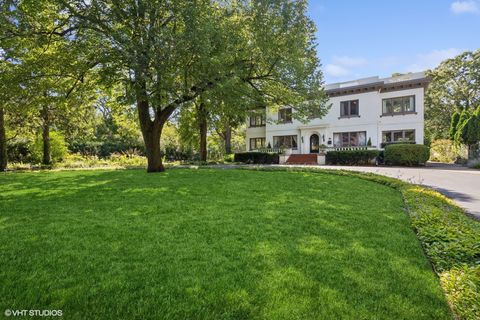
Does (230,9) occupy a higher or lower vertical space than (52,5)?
higher

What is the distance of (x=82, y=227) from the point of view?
16.1ft

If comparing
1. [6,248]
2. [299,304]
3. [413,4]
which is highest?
[413,4]

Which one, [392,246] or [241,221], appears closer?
[392,246]

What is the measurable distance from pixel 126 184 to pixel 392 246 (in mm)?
8158

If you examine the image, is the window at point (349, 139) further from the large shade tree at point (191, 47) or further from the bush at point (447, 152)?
the large shade tree at point (191, 47)

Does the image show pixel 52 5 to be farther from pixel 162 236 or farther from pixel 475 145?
pixel 475 145

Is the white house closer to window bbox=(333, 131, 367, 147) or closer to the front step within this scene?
window bbox=(333, 131, 367, 147)

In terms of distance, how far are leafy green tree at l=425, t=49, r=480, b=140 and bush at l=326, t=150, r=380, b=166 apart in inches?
799

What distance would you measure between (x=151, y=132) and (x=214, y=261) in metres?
11.6

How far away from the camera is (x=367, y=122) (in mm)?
26359

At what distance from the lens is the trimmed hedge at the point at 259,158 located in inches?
1117

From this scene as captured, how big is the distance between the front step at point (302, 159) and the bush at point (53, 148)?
19590 mm

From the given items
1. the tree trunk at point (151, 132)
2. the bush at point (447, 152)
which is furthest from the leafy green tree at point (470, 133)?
the tree trunk at point (151, 132)

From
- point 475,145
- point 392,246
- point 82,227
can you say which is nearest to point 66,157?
point 82,227
